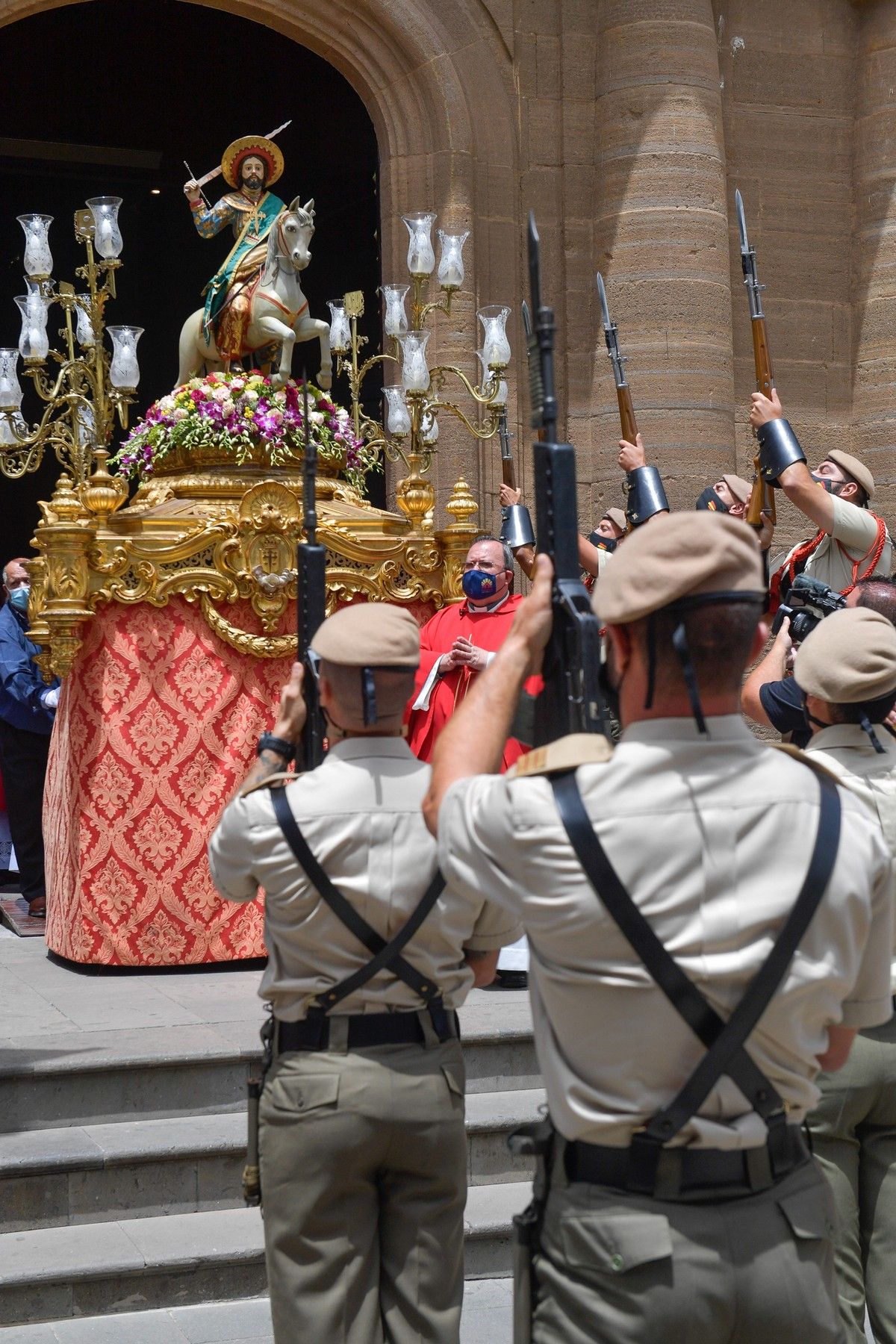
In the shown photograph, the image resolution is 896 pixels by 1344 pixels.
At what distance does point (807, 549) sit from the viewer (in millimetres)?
6062

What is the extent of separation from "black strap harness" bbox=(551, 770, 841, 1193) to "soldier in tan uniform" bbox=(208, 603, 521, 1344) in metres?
0.96

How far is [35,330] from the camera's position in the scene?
6.86m

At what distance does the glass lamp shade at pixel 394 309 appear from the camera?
7984mm

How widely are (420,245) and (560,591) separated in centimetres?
540

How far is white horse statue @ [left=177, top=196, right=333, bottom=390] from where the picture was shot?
7.39 m

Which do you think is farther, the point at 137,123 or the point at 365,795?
the point at 137,123

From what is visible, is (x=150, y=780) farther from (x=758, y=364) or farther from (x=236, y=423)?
(x=758, y=364)

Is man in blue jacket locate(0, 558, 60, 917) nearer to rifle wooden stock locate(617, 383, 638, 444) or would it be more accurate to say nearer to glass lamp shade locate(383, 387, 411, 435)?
glass lamp shade locate(383, 387, 411, 435)

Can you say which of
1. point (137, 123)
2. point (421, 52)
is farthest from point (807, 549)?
point (137, 123)

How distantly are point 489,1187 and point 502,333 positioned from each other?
404 centimetres

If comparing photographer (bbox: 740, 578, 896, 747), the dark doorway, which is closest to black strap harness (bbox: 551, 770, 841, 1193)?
photographer (bbox: 740, 578, 896, 747)

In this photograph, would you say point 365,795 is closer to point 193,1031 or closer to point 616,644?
point 616,644

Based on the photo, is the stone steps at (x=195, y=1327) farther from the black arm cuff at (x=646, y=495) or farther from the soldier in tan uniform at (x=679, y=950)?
the black arm cuff at (x=646, y=495)

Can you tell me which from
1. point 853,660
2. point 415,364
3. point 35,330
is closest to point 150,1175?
point 853,660
